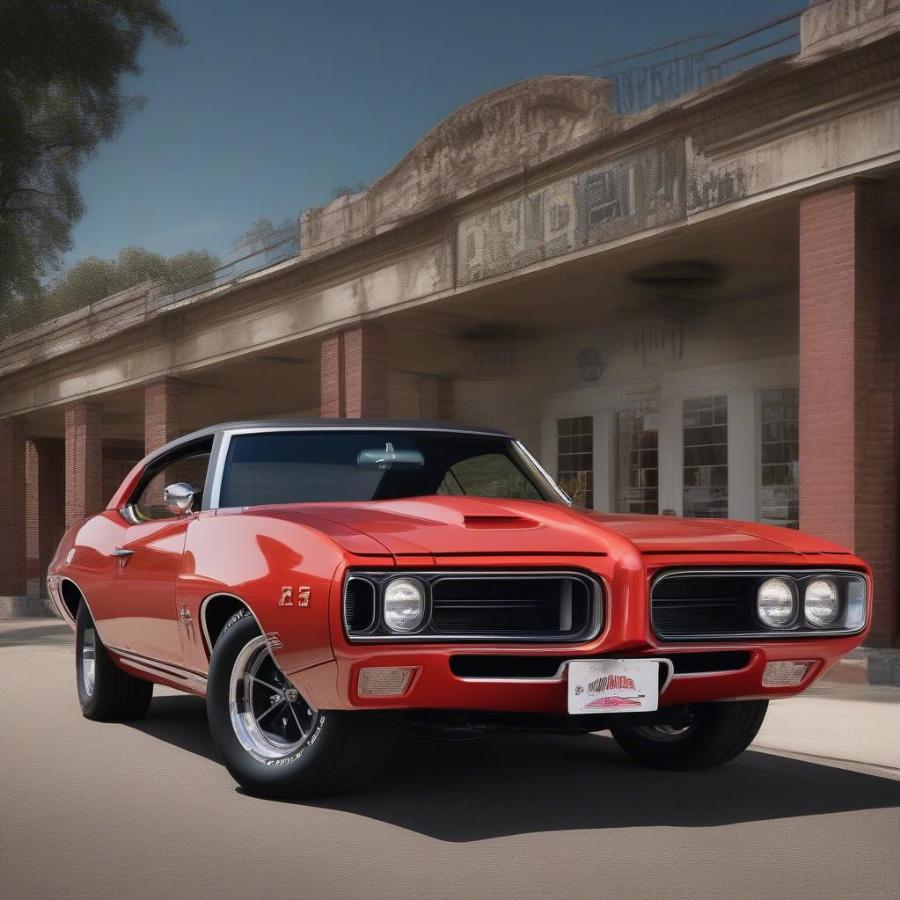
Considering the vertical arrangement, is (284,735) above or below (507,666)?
below

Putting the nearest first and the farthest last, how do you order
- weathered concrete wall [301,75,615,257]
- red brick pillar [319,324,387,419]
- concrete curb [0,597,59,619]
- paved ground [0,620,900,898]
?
1. paved ground [0,620,900,898]
2. weathered concrete wall [301,75,615,257]
3. red brick pillar [319,324,387,419]
4. concrete curb [0,597,59,619]

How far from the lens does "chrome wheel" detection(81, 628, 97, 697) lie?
25.3ft

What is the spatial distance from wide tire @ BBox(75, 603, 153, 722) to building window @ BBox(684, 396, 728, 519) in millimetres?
10680

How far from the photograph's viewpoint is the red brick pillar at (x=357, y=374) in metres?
17.9

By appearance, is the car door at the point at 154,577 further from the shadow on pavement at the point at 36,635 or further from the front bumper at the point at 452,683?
the shadow on pavement at the point at 36,635

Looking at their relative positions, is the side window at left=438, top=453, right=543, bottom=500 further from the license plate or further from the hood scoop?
the license plate

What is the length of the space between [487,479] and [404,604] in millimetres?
1846

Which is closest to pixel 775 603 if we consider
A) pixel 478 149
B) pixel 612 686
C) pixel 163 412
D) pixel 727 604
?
pixel 727 604

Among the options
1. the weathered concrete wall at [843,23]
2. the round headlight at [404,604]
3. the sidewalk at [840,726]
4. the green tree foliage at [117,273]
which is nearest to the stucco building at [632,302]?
the weathered concrete wall at [843,23]

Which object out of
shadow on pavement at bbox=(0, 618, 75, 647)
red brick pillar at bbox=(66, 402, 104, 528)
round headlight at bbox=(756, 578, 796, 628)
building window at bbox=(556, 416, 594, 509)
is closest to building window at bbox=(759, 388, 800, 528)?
building window at bbox=(556, 416, 594, 509)

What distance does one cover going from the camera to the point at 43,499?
37219mm

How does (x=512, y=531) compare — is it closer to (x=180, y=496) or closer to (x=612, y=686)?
(x=612, y=686)

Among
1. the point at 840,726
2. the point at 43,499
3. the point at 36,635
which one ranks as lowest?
the point at 36,635

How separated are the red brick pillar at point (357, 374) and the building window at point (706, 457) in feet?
13.4
